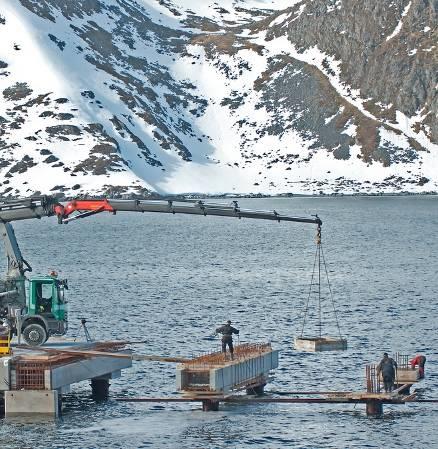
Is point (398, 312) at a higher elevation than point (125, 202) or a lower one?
lower

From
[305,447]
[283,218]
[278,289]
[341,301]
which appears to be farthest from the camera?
[278,289]

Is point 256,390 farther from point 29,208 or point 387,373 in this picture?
point 29,208

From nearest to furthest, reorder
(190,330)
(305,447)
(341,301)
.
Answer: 1. (305,447)
2. (190,330)
3. (341,301)

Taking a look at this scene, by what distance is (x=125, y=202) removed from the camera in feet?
250

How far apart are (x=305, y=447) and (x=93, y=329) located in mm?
45065

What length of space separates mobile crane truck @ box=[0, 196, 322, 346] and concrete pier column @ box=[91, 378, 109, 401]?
3775mm

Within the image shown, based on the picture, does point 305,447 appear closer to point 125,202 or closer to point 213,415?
point 213,415

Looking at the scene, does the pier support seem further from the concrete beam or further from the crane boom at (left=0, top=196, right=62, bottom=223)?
the crane boom at (left=0, top=196, right=62, bottom=223)

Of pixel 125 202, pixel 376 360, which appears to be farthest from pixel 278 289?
pixel 125 202

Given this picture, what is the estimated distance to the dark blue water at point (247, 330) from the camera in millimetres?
66062

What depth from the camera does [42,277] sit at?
75688 mm

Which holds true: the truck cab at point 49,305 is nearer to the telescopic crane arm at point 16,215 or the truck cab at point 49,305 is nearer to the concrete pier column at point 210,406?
the telescopic crane arm at point 16,215

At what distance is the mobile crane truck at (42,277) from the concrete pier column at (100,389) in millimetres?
3775

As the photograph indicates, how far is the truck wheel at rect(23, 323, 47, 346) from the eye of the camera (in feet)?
242
